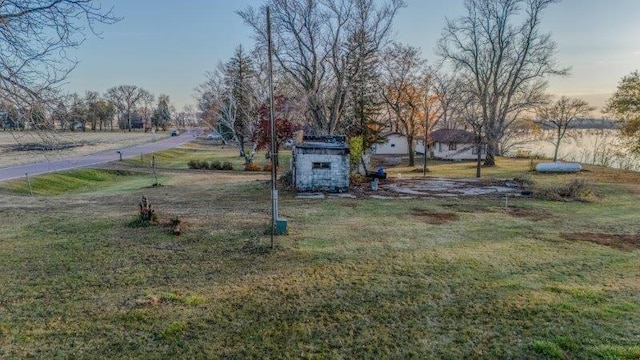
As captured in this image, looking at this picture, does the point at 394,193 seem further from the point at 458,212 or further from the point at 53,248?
the point at 53,248

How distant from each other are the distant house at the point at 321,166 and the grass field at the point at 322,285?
4621 mm

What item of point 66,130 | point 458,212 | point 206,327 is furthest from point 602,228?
point 66,130

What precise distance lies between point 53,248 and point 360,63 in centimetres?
1776

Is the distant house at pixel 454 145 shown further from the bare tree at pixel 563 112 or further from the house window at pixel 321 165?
the house window at pixel 321 165

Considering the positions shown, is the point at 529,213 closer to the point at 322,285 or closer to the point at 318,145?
the point at 318,145

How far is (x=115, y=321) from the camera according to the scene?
6.32 m

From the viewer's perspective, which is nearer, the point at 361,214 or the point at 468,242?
the point at 468,242

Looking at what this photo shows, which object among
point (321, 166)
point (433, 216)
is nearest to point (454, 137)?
point (321, 166)

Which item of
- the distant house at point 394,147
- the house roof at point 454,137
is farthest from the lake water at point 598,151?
the distant house at point 394,147

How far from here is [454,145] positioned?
40.8 m

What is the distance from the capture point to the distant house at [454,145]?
3975cm

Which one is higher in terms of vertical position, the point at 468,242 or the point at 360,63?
the point at 360,63

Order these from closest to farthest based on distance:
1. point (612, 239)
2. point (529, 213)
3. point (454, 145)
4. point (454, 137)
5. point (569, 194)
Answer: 1. point (612, 239)
2. point (529, 213)
3. point (569, 194)
4. point (454, 137)
5. point (454, 145)

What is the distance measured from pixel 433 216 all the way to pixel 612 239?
5.06 m
